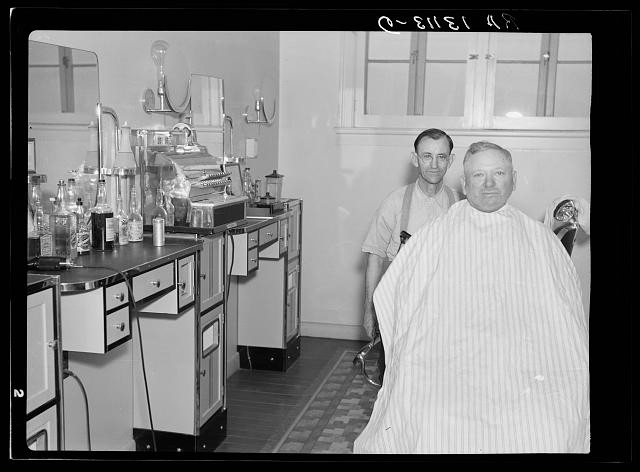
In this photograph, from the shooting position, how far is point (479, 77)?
2389 mm

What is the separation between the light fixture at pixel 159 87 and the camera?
2.88m

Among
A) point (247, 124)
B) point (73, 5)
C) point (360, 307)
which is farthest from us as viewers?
point (247, 124)

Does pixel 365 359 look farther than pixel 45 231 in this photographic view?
Yes

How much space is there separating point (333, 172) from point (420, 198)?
95cm

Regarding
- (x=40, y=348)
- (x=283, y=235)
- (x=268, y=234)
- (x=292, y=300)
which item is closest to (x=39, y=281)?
(x=40, y=348)

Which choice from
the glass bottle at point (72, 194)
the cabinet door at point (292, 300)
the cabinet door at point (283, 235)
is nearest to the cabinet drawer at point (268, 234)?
the cabinet door at point (283, 235)

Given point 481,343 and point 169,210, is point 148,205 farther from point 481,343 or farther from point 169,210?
point 481,343

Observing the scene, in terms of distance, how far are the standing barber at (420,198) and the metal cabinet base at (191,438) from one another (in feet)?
2.82

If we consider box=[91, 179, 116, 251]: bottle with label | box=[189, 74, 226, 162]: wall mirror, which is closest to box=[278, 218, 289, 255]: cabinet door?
box=[189, 74, 226, 162]: wall mirror

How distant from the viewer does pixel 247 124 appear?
358 centimetres

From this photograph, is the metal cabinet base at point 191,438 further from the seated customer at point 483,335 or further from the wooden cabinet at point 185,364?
the seated customer at point 483,335

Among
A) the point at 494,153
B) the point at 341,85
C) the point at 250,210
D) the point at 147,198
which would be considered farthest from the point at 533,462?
the point at 250,210

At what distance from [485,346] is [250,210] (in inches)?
70.9

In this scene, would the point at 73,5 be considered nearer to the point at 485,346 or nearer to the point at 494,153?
the point at 494,153
